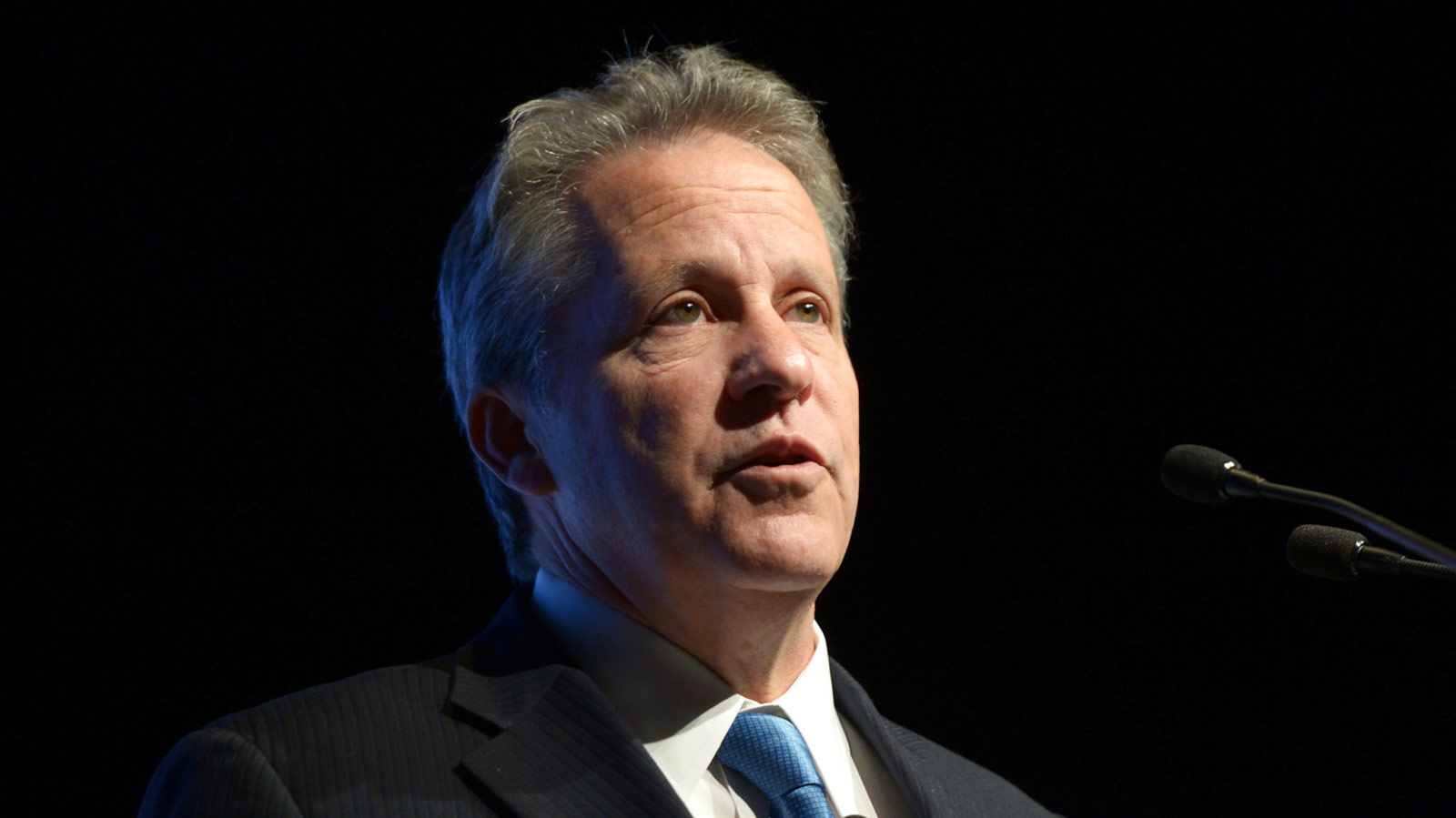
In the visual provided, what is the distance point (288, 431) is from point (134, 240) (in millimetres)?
495

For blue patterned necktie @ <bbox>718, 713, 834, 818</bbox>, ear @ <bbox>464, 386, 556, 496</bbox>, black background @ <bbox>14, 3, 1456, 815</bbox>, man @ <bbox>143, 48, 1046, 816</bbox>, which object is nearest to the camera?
man @ <bbox>143, 48, 1046, 816</bbox>

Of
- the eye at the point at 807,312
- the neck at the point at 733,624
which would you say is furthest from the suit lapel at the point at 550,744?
the eye at the point at 807,312

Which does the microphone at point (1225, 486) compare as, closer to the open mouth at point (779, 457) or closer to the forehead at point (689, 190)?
the open mouth at point (779, 457)

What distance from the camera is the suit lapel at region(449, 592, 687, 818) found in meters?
1.51

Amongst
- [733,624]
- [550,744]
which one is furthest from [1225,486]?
[550,744]

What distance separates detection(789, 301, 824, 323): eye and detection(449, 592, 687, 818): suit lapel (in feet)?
2.18

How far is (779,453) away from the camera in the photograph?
1733 millimetres

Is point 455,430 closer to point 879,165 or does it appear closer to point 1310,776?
point 879,165

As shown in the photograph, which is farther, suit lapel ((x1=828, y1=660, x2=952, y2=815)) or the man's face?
suit lapel ((x1=828, y1=660, x2=952, y2=815))

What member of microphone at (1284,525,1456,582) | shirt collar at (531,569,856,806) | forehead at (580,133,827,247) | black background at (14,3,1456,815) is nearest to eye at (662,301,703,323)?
forehead at (580,133,827,247)

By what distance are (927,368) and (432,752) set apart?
1.89m

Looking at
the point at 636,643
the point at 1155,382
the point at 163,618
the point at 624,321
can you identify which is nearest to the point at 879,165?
the point at 1155,382

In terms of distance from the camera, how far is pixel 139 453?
92.6 inches

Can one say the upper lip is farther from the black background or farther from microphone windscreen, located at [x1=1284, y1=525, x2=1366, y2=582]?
the black background
